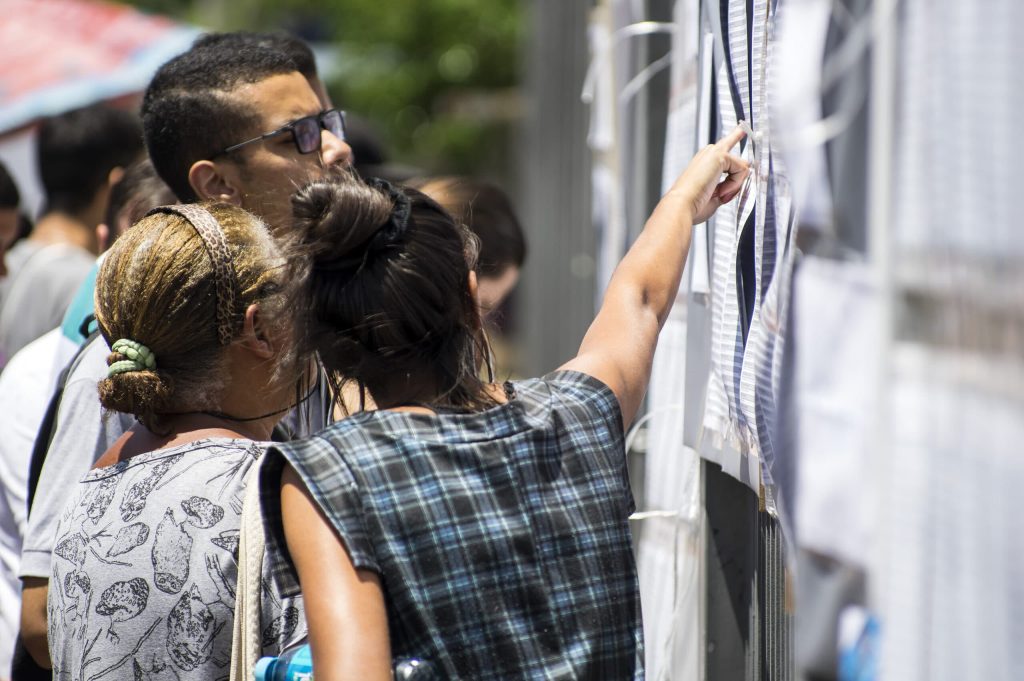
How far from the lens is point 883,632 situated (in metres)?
0.99

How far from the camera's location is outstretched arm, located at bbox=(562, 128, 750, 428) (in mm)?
1573

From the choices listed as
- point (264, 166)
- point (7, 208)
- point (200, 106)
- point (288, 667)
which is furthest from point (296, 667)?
point (7, 208)

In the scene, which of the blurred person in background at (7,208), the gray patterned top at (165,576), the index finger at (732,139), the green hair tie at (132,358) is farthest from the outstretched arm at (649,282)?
the blurred person in background at (7,208)

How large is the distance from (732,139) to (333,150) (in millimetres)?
1064

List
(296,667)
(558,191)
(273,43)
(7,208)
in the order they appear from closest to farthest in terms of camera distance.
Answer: (296,667) → (273,43) → (7,208) → (558,191)

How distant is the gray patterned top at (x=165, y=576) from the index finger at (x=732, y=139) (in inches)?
32.8

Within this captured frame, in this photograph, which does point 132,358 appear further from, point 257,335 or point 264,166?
point 264,166

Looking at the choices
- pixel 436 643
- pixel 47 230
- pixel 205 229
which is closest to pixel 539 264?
pixel 47 230

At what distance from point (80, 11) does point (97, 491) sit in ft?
22.5

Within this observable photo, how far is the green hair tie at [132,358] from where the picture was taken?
172 cm

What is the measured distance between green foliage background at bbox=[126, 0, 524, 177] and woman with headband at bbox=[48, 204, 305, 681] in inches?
572

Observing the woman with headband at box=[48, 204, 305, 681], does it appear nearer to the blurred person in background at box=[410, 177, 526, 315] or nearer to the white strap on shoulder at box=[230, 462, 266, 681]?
the white strap on shoulder at box=[230, 462, 266, 681]

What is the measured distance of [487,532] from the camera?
53.7 inches

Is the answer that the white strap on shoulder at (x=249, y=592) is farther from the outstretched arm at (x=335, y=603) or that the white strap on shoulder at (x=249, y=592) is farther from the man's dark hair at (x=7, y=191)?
the man's dark hair at (x=7, y=191)
